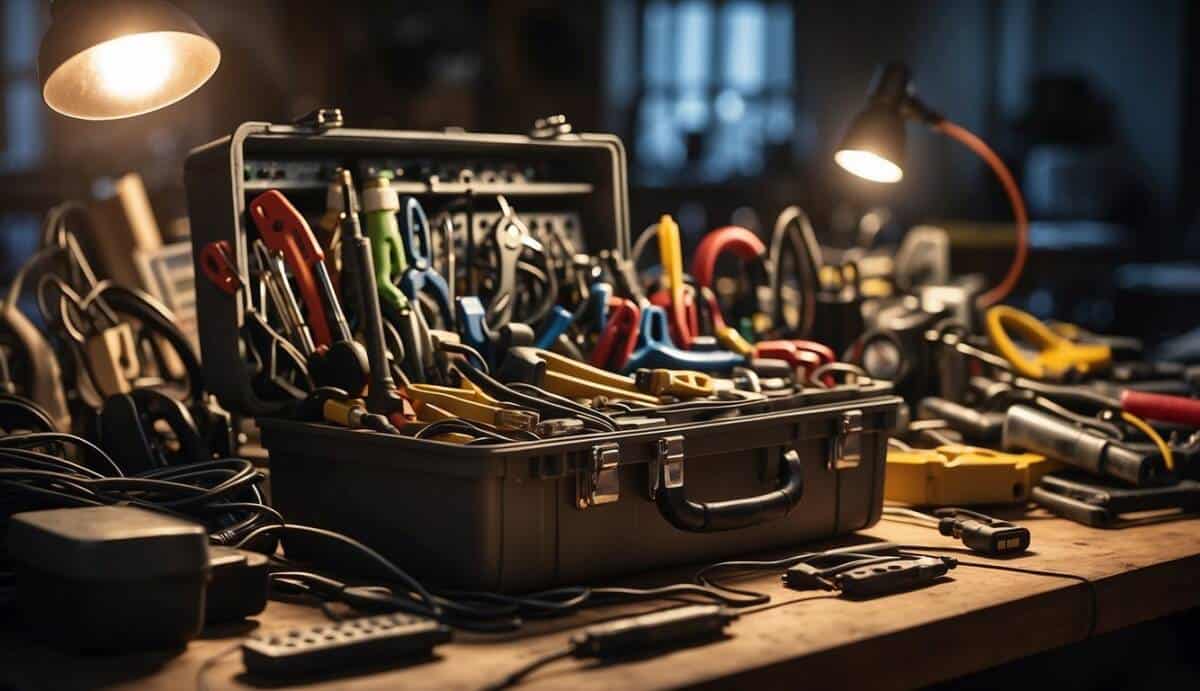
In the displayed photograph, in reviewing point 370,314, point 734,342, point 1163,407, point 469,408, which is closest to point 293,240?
point 370,314

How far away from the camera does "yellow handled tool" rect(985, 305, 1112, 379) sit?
5.53 ft

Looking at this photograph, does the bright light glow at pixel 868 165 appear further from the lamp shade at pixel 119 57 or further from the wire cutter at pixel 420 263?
the lamp shade at pixel 119 57

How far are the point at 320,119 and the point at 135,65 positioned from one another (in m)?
0.20

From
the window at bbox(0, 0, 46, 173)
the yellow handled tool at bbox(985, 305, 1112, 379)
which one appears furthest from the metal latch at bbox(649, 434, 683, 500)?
the window at bbox(0, 0, 46, 173)

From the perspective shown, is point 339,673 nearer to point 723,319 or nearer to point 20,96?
point 723,319

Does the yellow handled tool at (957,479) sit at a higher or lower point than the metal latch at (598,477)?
lower

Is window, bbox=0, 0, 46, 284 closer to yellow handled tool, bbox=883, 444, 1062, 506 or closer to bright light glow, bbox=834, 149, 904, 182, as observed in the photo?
bright light glow, bbox=834, 149, 904, 182

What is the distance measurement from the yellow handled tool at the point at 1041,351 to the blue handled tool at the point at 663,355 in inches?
16.5

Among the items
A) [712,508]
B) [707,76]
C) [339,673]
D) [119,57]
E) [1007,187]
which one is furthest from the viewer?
[707,76]

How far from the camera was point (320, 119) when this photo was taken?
1.31 m

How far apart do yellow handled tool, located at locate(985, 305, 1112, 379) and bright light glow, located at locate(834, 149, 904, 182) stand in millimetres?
208

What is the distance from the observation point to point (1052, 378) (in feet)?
5.51

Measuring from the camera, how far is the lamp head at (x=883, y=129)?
5.76 ft

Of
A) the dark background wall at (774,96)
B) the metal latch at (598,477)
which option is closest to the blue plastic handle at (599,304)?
the metal latch at (598,477)
